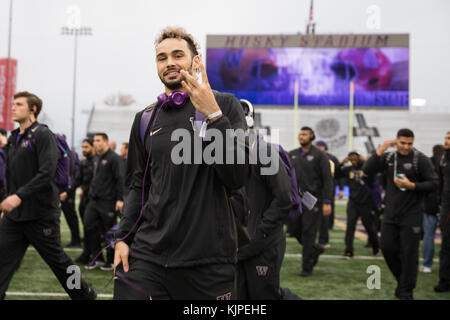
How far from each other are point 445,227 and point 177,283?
20.3 ft

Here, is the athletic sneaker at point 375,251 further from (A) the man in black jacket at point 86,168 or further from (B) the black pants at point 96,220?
(A) the man in black jacket at point 86,168

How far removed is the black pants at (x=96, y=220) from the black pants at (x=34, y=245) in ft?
11.3

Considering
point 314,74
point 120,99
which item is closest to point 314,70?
point 314,74

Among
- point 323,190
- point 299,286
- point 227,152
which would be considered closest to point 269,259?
point 227,152

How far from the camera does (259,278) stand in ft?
13.8

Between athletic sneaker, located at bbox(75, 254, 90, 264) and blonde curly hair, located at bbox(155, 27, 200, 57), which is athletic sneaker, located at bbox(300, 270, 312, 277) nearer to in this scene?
athletic sneaker, located at bbox(75, 254, 90, 264)

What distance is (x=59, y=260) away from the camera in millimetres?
4926

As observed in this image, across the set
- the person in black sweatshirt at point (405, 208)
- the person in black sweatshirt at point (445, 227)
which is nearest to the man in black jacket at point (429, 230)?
the person in black sweatshirt at point (445, 227)

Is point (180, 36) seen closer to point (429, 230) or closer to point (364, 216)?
point (429, 230)

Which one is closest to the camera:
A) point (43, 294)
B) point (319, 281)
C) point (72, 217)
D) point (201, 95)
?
point (201, 95)

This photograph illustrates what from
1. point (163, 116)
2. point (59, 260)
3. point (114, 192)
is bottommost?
point (59, 260)

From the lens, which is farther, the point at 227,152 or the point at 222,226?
the point at 222,226
